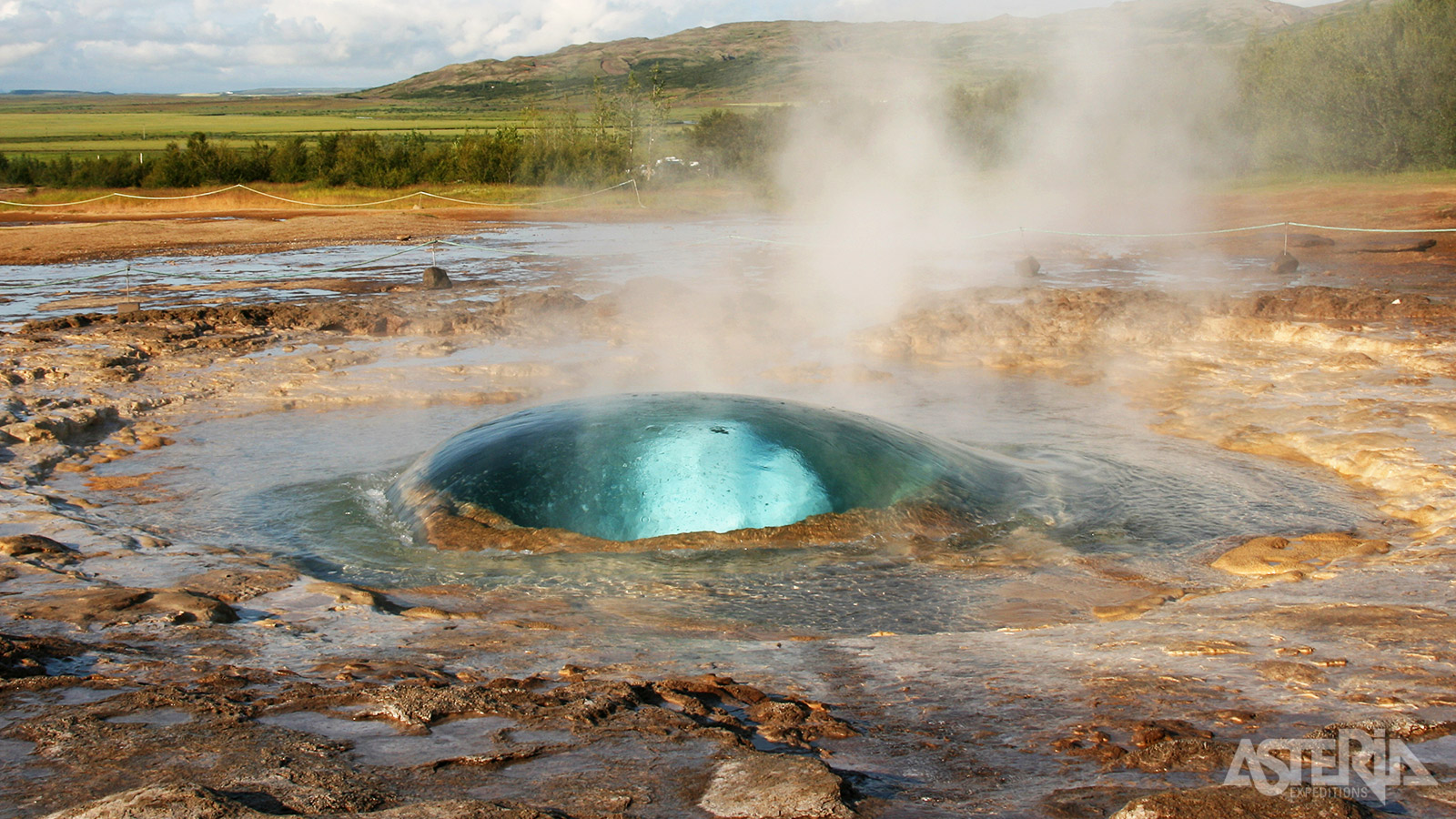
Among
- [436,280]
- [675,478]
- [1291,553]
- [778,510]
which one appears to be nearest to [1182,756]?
[778,510]

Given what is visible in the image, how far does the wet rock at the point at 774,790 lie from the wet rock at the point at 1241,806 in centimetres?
53

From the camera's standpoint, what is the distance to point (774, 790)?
6.94 ft

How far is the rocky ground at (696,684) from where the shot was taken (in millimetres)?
2094

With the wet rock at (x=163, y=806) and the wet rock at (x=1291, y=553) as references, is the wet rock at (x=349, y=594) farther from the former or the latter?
the wet rock at (x=1291, y=553)

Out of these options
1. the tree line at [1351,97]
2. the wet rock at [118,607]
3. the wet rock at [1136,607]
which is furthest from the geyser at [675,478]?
the tree line at [1351,97]

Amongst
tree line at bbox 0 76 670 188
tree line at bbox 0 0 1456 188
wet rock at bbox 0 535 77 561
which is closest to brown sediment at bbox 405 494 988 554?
wet rock at bbox 0 535 77 561

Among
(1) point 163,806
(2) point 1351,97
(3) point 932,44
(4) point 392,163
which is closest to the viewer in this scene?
(1) point 163,806

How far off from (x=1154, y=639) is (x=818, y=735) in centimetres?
128

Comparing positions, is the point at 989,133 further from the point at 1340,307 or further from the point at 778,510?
the point at 778,510

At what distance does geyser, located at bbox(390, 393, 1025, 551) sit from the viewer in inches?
171

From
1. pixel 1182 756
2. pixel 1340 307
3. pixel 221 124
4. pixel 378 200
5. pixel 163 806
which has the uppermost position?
pixel 221 124

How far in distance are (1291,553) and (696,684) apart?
8.91 feet

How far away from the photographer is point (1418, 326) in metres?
9.09

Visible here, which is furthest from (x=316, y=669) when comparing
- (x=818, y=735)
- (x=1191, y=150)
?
(x=1191, y=150)
